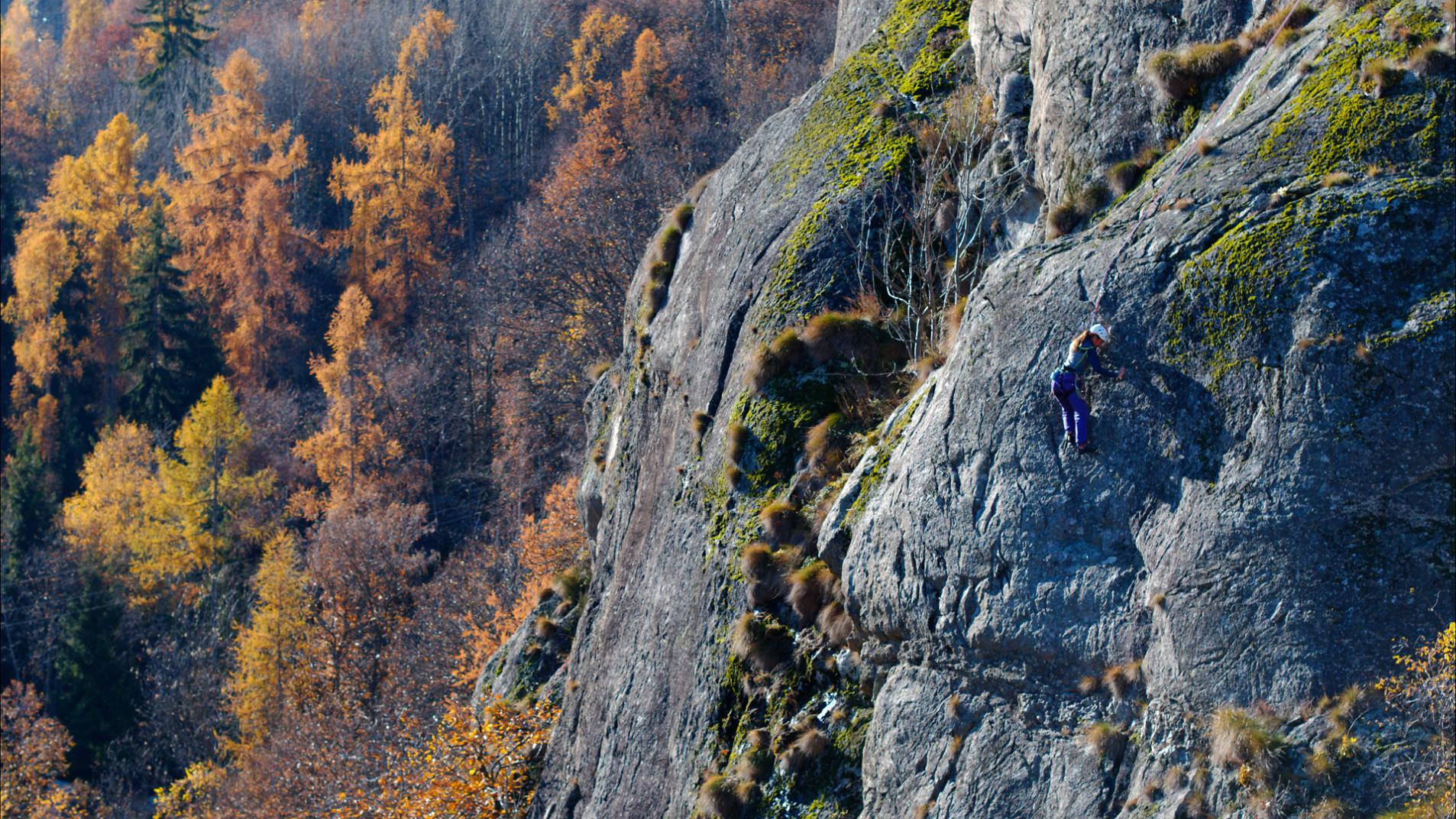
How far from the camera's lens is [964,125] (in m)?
14.4

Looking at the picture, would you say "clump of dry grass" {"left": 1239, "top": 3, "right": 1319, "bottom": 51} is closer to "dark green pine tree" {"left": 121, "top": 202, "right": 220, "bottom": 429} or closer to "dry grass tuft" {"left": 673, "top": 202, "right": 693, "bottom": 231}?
"dry grass tuft" {"left": 673, "top": 202, "right": 693, "bottom": 231}

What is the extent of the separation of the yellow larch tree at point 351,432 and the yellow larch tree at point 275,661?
5437 mm

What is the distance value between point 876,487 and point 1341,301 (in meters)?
4.31

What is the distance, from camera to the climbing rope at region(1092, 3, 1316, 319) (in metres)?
9.38

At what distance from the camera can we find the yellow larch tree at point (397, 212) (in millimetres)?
56062

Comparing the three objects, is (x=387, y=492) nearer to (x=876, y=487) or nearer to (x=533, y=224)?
(x=533, y=224)

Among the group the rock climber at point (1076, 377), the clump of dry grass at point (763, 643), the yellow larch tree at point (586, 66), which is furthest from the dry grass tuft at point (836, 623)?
the yellow larch tree at point (586, 66)

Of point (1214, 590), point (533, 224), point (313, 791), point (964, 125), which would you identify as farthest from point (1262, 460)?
point (533, 224)

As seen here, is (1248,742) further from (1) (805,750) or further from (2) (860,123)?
(2) (860,123)

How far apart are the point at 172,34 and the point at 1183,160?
3044 inches

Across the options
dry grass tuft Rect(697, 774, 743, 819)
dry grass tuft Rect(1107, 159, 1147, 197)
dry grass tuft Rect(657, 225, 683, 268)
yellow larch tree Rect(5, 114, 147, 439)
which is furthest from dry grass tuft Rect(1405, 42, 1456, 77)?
yellow larch tree Rect(5, 114, 147, 439)

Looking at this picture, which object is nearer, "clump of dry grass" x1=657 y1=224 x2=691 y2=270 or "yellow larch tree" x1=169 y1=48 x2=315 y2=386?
"clump of dry grass" x1=657 y1=224 x2=691 y2=270

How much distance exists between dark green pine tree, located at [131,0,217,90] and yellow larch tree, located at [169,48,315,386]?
523 inches

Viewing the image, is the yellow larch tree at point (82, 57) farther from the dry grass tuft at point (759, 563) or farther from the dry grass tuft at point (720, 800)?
the dry grass tuft at point (720, 800)
